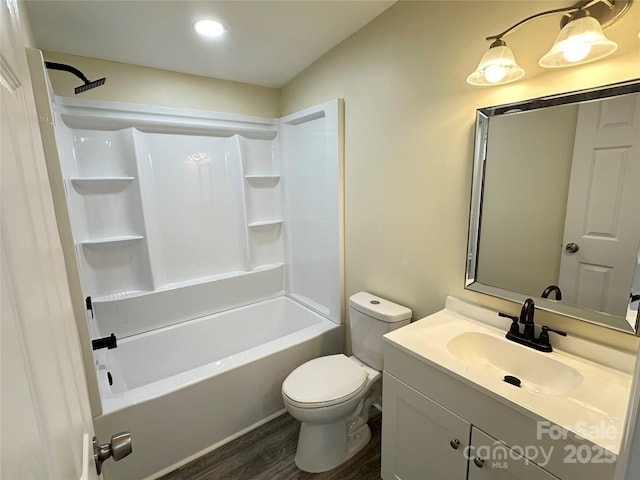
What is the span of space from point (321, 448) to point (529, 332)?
1246 mm

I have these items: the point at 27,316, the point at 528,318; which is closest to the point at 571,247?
the point at 528,318

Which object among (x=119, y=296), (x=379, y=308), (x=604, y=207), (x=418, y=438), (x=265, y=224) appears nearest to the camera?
(x=604, y=207)

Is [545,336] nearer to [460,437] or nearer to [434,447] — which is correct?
[460,437]

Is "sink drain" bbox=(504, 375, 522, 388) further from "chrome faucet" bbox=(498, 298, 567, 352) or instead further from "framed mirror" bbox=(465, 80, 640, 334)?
"framed mirror" bbox=(465, 80, 640, 334)

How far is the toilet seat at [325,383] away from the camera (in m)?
1.60

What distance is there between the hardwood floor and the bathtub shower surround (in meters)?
0.08

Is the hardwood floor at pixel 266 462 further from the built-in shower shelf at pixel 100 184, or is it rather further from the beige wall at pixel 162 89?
the beige wall at pixel 162 89

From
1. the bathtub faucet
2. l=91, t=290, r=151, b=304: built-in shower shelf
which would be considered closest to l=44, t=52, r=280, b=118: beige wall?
l=91, t=290, r=151, b=304: built-in shower shelf

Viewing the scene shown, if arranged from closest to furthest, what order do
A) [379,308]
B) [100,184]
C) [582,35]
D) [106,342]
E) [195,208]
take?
[582,35] < [106,342] < [379,308] < [100,184] < [195,208]

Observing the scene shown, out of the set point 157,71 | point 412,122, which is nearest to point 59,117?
point 157,71

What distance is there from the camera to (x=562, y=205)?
1.21 meters

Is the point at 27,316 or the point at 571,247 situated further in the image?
the point at 571,247

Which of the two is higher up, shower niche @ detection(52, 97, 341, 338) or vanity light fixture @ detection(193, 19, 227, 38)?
vanity light fixture @ detection(193, 19, 227, 38)

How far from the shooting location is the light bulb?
1.18 metres
